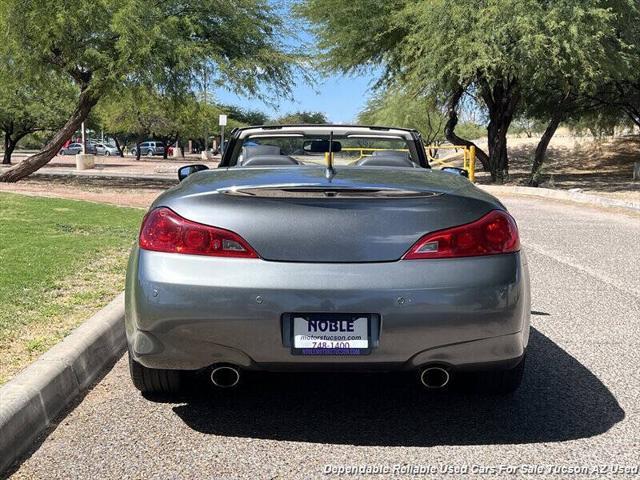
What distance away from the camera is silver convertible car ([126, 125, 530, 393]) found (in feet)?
10.8

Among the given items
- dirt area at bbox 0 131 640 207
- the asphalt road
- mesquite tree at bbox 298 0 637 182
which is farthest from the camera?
dirt area at bbox 0 131 640 207

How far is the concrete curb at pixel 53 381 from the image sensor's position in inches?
130

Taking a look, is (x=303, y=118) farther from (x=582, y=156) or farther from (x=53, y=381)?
(x=53, y=381)

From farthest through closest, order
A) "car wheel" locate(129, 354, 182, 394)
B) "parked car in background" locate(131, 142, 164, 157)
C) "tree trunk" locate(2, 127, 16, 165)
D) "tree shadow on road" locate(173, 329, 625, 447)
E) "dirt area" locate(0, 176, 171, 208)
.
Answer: "parked car in background" locate(131, 142, 164, 157)
"tree trunk" locate(2, 127, 16, 165)
"dirt area" locate(0, 176, 171, 208)
"car wheel" locate(129, 354, 182, 394)
"tree shadow on road" locate(173, 329, 625, 447)

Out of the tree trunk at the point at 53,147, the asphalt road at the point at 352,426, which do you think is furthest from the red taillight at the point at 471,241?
the tree trunk at the point at 53,147

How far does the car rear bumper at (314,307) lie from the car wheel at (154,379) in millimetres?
357

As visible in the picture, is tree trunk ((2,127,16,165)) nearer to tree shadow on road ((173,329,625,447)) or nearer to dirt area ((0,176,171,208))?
dirt area ((0,176,171,208))

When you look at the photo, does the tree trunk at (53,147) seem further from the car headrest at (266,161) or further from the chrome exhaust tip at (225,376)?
the chrome exhaust tip at (225,376)

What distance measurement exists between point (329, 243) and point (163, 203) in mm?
881

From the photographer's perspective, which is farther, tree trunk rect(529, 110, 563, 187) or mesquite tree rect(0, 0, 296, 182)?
tree trunk rect(529, 110, 563, 187)

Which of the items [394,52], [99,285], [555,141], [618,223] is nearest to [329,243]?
[99,285]

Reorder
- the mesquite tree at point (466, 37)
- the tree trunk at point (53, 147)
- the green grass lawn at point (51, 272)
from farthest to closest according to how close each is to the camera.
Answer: the tree trunk at point (53, 147), the mesquite tree at point (466, 37), the green grass lawn at point (51, 272)

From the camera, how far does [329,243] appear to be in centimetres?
334

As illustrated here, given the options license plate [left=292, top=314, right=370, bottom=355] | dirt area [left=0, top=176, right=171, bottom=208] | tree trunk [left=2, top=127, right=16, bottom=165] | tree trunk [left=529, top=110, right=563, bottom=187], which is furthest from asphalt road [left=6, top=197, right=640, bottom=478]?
tree trunk [left=2, top=127, right=16, bottom=165]
